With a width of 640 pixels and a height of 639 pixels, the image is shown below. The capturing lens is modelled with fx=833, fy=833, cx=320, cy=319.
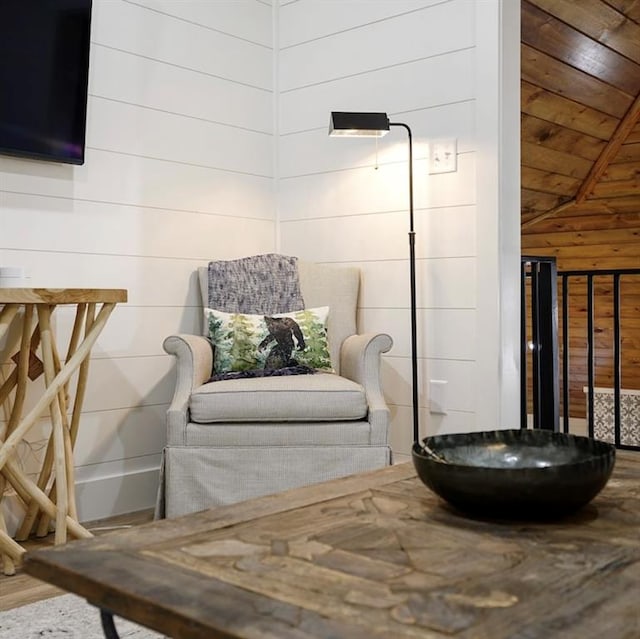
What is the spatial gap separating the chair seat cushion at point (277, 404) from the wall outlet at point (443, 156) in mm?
1051

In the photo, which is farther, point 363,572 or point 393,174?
point 393,174

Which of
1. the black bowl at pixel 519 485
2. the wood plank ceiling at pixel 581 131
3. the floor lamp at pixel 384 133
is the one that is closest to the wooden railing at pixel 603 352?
the wood plank ceiling at pixel 581 131

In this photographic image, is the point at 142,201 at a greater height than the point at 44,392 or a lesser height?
greater

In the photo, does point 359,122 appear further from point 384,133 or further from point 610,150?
point 610,150

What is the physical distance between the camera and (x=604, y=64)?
493 cm

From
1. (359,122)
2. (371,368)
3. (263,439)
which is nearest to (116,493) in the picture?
(263,439)

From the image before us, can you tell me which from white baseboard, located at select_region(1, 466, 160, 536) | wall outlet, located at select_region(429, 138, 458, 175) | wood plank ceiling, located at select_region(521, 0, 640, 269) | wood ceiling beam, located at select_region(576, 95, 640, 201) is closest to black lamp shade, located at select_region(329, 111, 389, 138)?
wall outlet, located at select_region(429, 138, 458, 175)

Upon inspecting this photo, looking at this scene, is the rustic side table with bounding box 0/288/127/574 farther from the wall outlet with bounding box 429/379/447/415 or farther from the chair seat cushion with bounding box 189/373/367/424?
the wall outlet with bounding box 429/379/447/415

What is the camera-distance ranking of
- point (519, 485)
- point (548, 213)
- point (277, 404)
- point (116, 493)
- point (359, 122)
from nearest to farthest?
point (519, 485), point (277, 404), point (359, 122), point (116, 493), point (548, 213)

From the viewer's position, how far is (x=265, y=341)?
10.5 ft

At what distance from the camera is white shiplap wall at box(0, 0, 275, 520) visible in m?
3.11

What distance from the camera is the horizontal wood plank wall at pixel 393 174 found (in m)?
3.31

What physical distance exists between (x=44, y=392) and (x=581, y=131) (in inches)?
160

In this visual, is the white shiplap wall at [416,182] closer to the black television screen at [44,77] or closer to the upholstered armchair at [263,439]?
the upholstered armchair at [263,439]
